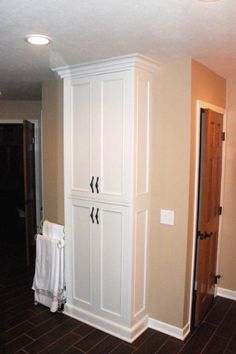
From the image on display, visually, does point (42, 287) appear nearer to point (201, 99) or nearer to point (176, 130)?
point (176, 130)

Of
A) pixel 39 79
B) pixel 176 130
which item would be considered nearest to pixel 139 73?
pixel 176 130

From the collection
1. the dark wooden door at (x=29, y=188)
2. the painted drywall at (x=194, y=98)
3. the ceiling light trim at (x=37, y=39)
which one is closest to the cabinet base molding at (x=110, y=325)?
the painted drywall at (x=194, y=98)

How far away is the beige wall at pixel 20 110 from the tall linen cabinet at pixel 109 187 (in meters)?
2.11

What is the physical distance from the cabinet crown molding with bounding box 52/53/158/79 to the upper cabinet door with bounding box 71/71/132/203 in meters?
0.05

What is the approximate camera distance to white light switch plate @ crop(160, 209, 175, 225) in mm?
2639

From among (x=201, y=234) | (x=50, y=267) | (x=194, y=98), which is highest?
(x=194, y=98)

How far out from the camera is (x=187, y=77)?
8.11 feet

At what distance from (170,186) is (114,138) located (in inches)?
24.9

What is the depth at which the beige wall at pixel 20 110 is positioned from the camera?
4.81 meters

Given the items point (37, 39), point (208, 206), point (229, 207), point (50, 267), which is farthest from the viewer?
point (229, 207)

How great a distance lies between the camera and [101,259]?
2.77 metres

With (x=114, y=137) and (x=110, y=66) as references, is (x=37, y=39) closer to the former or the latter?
(x=110, y=66)

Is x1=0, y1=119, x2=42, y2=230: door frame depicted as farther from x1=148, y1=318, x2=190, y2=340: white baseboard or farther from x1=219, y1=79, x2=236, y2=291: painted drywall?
x1=219, y1=79, x2=236, y2=291: painted drywall


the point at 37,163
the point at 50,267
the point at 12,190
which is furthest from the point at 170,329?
the point at 12,190
